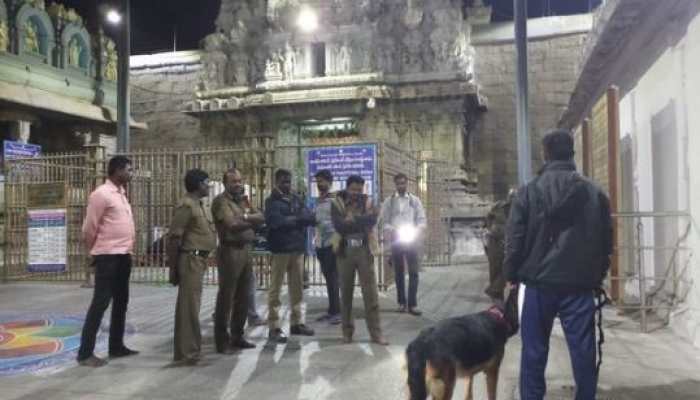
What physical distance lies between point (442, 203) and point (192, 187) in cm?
1171

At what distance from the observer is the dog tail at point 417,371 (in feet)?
11.4

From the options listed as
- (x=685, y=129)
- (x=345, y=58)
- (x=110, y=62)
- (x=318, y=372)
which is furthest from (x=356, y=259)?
(x=110, y=62)

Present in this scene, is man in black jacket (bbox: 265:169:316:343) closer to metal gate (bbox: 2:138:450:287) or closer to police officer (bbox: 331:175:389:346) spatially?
police officer (bbox: 331:175:389:346)

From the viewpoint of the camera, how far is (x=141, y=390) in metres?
4.80

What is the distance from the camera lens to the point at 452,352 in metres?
3.49

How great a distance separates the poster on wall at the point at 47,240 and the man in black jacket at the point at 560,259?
1032 centimetres

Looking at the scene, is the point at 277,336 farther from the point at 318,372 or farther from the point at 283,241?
the point at 318,372

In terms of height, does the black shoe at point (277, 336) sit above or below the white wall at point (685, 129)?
below

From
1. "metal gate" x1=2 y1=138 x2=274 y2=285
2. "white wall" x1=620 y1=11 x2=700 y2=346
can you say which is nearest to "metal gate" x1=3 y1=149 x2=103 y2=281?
"metal gate" x1=2 y1=138 x2=274 y2=285

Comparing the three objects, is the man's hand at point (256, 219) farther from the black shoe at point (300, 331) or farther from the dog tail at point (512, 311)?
the dog tail at point (512, 311)

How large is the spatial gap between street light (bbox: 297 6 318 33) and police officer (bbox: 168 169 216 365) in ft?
56.7

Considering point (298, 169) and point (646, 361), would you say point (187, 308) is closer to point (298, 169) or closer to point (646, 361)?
point (646, 361)

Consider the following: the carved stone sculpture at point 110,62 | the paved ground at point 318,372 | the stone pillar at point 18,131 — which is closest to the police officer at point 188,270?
the paved ground at point 318,372

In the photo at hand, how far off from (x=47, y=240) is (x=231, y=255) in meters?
7.45
